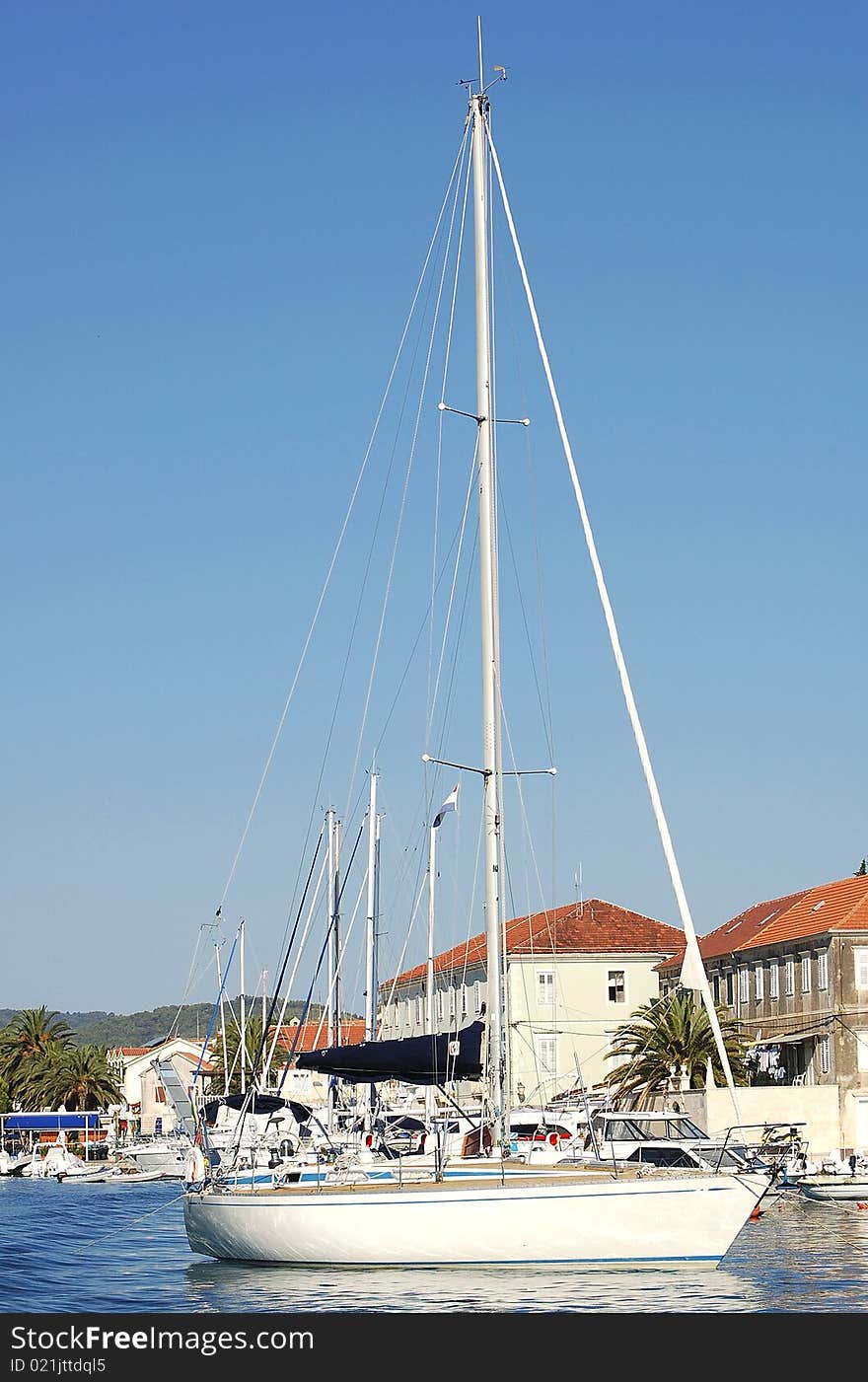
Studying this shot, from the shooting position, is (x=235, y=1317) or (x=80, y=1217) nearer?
(x=235, y=1317)

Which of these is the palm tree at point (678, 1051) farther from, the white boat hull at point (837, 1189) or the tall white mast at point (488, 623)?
the tall white mast at point (488, 623)

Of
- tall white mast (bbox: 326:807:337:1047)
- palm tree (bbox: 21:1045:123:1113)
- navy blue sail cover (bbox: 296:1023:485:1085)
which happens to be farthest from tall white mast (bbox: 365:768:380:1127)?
palm tree (bbox: 21:1045:123:1113)

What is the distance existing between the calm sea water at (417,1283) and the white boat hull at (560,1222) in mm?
290

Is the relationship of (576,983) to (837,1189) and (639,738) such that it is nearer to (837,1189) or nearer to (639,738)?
(837,1189)

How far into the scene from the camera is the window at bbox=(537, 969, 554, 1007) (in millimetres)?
88312

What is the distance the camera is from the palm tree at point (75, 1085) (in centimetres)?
10000

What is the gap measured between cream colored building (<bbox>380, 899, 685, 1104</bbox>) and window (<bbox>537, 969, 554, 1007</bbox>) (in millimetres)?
54

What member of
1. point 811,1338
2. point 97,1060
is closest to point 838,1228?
point 811,1338

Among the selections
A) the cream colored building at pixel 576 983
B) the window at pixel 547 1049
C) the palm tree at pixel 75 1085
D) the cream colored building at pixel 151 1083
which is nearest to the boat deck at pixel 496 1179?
the cream colored building at pixel 576 983

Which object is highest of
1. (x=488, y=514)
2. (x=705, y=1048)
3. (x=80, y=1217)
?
(x=488, y=514)

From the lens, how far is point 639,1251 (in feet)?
87.9

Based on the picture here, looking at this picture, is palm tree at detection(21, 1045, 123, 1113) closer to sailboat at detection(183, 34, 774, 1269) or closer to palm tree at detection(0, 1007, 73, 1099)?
palm tree at detection(0, 1007, 73, 1099)

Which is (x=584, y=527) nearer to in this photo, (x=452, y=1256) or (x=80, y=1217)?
(x=452, y=1256)

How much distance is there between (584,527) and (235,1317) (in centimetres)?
1849
